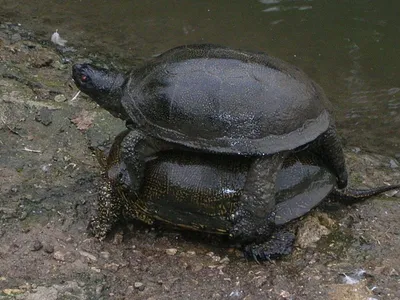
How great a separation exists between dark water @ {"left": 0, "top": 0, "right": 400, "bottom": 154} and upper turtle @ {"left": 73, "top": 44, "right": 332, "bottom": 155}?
219 cm

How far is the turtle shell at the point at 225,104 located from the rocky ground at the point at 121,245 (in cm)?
72

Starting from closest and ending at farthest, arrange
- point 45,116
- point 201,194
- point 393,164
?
point 201,194 < point 45,116 < point 393,164

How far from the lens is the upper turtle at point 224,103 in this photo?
3.71 m

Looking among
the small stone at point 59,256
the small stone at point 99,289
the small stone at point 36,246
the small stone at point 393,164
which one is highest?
the small stone at point 36,246

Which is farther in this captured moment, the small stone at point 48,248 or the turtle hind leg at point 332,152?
the turtle hind leg at point 332,152

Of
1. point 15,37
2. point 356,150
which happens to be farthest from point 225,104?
point 15,37

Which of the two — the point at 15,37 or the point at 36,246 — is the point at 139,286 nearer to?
the point at 36,246

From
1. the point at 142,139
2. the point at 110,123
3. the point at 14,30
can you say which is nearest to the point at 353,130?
the point at 110,123

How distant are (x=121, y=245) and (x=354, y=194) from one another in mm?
1666

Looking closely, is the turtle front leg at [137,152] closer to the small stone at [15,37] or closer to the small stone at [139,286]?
the small stone at [139,286]

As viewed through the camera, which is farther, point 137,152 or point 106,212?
point 106,212

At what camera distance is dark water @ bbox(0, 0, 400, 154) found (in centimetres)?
643

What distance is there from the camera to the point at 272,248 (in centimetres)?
392

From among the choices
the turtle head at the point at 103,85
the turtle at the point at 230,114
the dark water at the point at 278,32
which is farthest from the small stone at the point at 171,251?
the dark water at the point at 278,32
